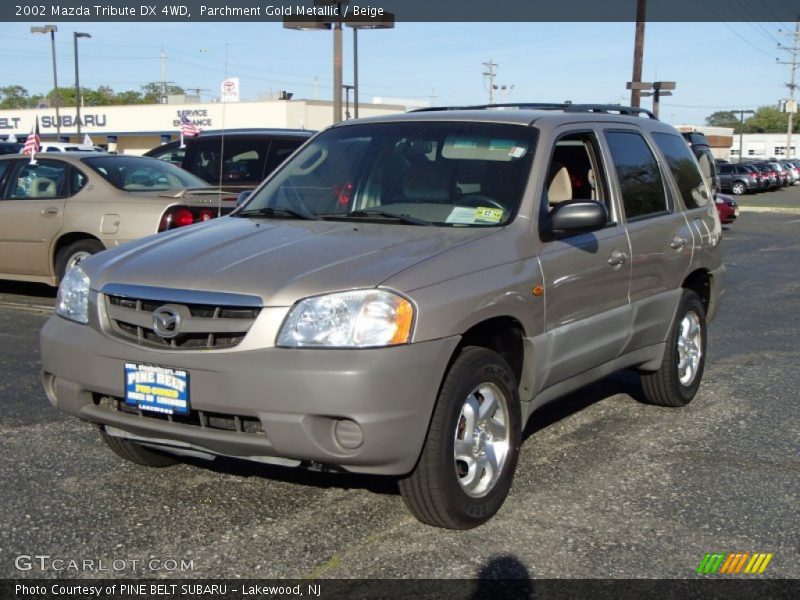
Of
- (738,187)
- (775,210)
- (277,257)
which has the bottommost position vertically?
(738,187)

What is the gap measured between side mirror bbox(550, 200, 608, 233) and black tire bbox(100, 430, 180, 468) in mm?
2241

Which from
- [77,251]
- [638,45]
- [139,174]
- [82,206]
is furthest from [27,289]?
[638,45]

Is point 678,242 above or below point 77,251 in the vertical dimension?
above

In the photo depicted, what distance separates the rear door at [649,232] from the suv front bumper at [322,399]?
6.63ft

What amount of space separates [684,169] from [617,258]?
1541 millimetres

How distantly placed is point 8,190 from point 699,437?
8.06 m

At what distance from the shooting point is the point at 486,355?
4176 millimetres

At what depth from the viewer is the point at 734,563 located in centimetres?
388

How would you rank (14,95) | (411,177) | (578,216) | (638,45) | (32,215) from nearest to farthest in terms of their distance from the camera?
(578,216) → (411,177) → (32,215) → (638,45) → (14,95)

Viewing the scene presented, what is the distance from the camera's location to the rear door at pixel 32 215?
1015cm

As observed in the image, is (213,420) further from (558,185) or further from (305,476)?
(558,185)

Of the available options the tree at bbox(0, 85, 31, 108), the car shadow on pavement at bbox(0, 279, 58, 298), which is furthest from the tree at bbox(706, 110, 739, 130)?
the car shadow on pavement at bbox(0, 279, 58, 298)

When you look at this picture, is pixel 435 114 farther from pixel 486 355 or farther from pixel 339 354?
pixel 339 354

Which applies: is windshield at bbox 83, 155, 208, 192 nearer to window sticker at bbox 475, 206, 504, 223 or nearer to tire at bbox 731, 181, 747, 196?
window sticker at bbox 475, 206, 504, 223
